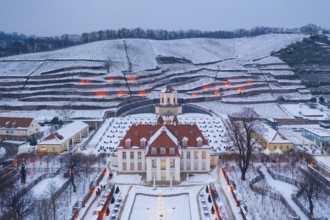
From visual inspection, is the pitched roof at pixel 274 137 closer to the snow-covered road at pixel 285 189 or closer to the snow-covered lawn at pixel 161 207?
the snow-covered road at pixel 285 189

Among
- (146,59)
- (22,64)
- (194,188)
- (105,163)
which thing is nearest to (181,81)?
(146,59)

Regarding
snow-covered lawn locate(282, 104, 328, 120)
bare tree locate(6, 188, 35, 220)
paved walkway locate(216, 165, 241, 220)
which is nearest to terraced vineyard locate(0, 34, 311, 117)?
snow-covered lawn locate(282, 104, 328, 120)

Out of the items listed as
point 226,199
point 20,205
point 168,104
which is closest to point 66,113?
point 168,104

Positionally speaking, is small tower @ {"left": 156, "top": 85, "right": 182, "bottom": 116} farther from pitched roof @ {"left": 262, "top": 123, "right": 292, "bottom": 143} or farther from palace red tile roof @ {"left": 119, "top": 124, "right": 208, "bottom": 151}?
palace red tile roof @ {"left": 119, "top": 124, "right": 208, "bottom": 151}

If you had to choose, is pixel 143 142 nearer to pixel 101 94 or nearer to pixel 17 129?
pixel 17 129

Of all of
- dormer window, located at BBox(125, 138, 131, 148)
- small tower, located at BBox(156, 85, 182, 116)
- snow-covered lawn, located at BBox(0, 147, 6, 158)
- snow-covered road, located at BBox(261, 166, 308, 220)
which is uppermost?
small tower, located at BBox(156, 85, 182, 116)

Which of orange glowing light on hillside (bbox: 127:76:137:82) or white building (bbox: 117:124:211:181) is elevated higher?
orange glowing light on hillside (bbox: 127:76:137:82)

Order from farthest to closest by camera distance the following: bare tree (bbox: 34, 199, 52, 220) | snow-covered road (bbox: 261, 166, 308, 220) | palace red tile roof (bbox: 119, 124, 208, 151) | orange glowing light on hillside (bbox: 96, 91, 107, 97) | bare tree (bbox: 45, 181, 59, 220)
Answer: orange glowing light on hillside (bbox: 96, 91, 107, 97), palace red tile roof (bbox: 119, 124, 208, 151), snow-covered road (bbox: 261, 166, 308, 220), bare tree (bbox: 45, 181, 59, 220), bare tree (bbox: 34, 199, 52, 220)
